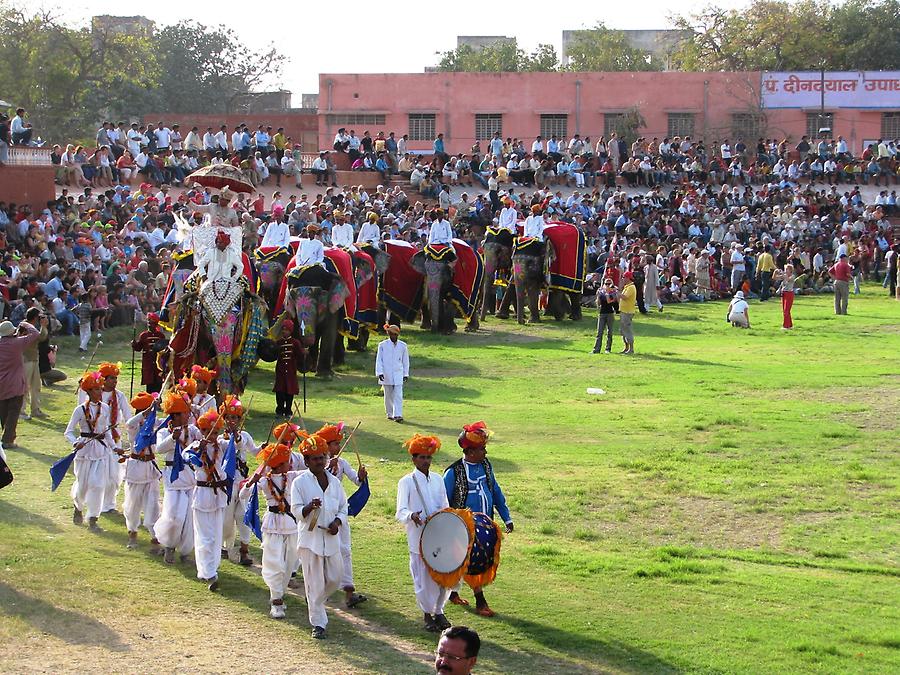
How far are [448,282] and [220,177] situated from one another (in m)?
8.80

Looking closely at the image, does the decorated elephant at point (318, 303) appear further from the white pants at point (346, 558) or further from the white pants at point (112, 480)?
the white pants at point (346, 558)

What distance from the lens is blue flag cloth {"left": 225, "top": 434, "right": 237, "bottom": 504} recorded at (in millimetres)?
10828

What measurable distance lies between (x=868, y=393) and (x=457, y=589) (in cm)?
1081

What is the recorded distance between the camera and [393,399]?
666 inches

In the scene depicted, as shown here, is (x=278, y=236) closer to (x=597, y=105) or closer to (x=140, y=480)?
(x=140, y=480)

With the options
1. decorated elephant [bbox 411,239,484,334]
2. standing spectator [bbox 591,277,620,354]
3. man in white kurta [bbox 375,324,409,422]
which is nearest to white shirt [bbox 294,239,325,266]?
man in white kurta [bbox 375,324,409,422]

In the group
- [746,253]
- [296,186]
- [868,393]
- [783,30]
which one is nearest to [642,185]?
[746,253]

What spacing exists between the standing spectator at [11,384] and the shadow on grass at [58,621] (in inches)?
201

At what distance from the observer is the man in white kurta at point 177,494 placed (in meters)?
11.1

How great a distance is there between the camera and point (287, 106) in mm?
62812

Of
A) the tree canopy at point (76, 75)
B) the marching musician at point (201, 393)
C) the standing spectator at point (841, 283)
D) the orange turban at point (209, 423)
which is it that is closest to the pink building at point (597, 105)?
the tree canopy at point (76, 75)

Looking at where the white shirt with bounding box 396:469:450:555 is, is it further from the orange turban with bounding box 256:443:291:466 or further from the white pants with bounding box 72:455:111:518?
the white pants with bounding box 72:455:111:518

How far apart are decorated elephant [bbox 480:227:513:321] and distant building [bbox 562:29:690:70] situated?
35.7 metres

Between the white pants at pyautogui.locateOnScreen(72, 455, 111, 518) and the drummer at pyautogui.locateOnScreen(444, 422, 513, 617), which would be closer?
the drummer at pyautogui.locateOnScreen(444, 422, 513, 617)
